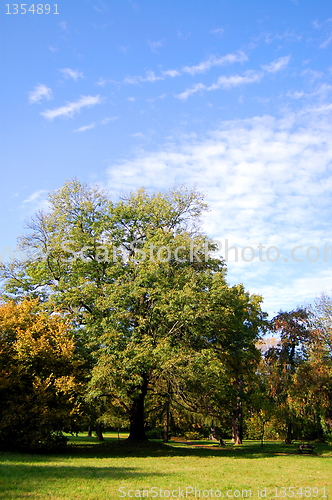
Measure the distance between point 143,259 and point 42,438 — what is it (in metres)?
10.1

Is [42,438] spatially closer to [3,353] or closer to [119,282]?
[3,353]

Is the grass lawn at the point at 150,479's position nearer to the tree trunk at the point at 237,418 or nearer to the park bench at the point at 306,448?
the park bench at the point at 306,448

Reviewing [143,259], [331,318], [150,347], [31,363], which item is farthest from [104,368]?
[331,318]

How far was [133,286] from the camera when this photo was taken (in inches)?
845

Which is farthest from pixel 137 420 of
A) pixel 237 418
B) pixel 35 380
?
pixel 237 418

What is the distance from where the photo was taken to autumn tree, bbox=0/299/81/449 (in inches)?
711

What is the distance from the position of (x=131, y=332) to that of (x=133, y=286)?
7.99ft

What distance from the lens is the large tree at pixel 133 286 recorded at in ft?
65.4

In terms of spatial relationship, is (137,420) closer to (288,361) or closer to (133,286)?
(133,286)

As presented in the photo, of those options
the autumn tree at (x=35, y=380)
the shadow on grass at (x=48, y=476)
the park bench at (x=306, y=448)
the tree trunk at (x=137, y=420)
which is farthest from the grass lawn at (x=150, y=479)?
the park bench at (x=306, y=448)

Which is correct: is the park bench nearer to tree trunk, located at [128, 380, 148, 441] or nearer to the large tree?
the large tree

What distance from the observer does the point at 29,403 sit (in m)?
18.4

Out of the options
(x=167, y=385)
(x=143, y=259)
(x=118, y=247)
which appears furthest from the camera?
(x=118, y=247)

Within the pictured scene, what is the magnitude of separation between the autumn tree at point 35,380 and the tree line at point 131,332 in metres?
0.05
